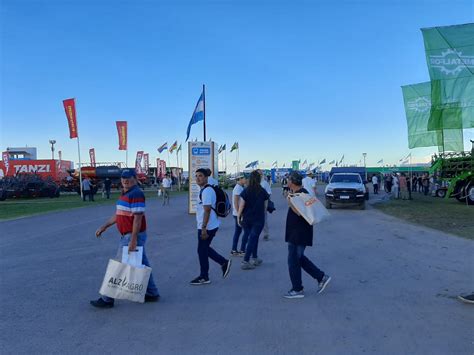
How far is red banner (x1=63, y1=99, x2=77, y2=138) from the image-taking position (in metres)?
28.8

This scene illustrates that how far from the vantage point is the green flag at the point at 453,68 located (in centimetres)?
1755

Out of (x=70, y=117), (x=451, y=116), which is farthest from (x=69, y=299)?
(x=70, y=117)

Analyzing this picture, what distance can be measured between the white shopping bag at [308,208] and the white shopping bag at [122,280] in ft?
6.74

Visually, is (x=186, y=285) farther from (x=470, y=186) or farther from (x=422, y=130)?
(x=422, y=130)

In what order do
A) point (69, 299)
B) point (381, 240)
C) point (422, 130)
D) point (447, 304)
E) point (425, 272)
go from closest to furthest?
point (447, 304)
point (69, 299)
point (425, 272)
point (381, 240)
point (422, 130)

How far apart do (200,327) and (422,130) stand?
1046 inches

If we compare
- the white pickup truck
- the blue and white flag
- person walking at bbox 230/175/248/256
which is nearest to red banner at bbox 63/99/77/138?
the blue and white flag

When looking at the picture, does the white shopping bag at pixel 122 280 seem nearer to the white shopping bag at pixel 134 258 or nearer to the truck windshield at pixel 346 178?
the white shopping bag at pixel 134 258

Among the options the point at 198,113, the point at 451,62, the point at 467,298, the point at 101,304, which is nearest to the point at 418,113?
the point at 451,62

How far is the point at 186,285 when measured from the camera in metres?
6.44

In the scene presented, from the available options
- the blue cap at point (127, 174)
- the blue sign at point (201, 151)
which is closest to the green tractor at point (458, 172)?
the blue sign at point (201, 151)

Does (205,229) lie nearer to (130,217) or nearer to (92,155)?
(130,217)

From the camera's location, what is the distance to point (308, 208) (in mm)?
5535

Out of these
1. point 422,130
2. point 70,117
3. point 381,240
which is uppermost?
point 70,117
